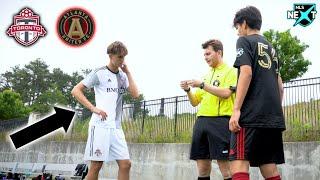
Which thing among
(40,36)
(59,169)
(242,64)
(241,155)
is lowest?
(59,169)

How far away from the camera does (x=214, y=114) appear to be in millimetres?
5438

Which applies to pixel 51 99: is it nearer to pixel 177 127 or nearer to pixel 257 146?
pixel 177 127

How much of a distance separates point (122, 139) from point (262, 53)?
2166mm

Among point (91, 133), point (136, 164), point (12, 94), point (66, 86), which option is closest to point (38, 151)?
point (136, 164)

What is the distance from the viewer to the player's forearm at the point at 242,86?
13.4 ft

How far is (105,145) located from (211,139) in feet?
4.06

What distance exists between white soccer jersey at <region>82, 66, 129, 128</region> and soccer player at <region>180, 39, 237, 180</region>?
90cm

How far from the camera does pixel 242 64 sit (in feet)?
13.6

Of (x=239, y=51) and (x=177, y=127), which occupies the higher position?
(x=239, y=51)

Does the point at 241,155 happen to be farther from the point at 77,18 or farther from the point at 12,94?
the point at 12,94

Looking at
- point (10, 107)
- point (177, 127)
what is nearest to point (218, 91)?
point (177, 127)

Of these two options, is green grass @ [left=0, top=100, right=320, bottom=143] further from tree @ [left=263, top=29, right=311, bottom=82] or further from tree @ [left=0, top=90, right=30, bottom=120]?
tree @ [left=0, top=90, right=30, bottom=120]

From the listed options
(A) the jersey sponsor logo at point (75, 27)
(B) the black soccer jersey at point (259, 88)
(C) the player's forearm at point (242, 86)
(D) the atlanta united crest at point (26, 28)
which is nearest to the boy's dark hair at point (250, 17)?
(B) the black soccer jersey at point (259, 88)

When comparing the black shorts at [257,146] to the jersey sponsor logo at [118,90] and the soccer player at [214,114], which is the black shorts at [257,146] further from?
the jersey sponsor logo at [118,90]
